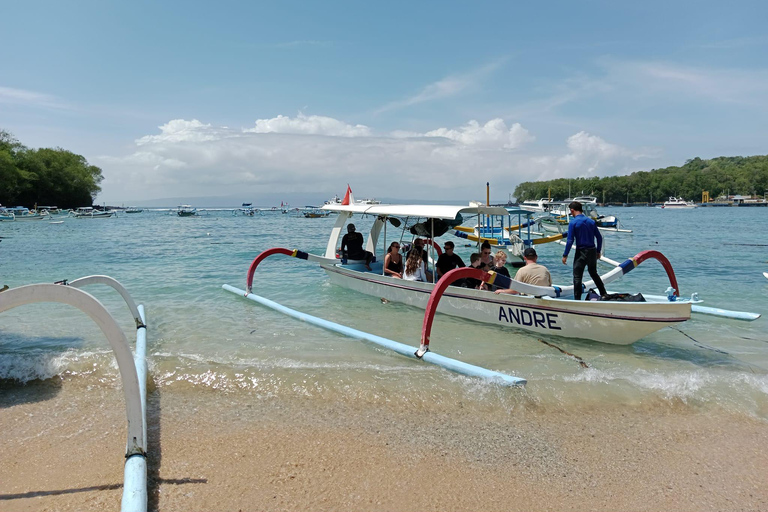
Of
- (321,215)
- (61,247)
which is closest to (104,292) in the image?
(61,247)

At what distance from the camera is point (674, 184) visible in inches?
6058

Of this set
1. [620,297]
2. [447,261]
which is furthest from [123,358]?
[447,261]

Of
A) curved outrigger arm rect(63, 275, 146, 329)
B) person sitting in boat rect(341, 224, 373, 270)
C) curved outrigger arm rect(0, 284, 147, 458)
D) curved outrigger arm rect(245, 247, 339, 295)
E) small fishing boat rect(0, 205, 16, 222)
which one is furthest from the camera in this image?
small fishing boat rect(0, 205, 16, 222)

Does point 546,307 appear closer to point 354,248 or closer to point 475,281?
point 475,281

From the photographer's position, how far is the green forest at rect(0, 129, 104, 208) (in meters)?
80.8

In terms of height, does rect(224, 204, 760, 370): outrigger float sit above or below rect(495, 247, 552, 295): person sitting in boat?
below

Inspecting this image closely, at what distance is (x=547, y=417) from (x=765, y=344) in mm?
5285

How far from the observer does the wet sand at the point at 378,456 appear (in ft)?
13.0

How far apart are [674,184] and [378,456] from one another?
17503 cm

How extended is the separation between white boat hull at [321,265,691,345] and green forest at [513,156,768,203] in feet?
454

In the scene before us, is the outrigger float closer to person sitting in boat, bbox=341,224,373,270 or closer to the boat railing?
person sitting in boat, bbox=341,224,373,270

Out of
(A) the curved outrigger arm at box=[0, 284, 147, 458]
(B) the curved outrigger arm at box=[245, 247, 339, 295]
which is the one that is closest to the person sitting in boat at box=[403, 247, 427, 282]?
(B) the curved outrigger arm at box=[245, 247, 339, 295]

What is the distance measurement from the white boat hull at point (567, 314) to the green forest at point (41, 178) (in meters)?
92.1

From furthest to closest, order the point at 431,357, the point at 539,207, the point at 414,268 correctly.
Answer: the point at 539,207 < the point at 414,268 < the point at 431,357
